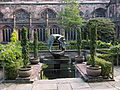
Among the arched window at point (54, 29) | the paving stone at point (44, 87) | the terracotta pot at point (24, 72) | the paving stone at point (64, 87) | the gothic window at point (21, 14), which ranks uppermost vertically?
the gothic window at point (21, 14)

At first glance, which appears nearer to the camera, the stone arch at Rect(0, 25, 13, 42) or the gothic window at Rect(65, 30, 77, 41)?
the stone arch at Rect(0, 25, 13, 42)

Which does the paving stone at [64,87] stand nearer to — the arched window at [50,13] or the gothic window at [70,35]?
the gothic window at [70,35]

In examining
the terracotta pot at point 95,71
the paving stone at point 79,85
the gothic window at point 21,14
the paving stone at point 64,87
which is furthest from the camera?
the gothic window at point 21,14

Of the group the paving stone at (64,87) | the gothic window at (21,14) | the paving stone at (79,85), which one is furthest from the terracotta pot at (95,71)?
the gothic window at (21,14)

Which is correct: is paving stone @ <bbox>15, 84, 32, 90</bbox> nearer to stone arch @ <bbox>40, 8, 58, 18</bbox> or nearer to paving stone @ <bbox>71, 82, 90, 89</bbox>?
paving stone @ <bbox>71, 82, 90, 89</bbox>

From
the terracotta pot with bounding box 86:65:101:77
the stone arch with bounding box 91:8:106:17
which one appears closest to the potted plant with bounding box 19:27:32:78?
the terracotta pot with bounding box 86:65:101:77

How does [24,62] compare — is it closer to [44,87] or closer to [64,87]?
[44,87]

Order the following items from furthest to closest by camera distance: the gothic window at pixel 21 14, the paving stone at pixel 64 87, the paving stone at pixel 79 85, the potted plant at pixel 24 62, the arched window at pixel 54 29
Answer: the gothic window at pixel 21 14 < the arched window at pixel 54 29 < the potted plant at pixel 24 62 < the paving stone at pixel 79 85 < the paving stone at pixel 64 87

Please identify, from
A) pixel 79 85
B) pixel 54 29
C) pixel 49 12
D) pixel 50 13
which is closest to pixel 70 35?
pixel 54 29

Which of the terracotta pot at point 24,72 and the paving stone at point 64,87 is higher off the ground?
the terracotta pot at point 24,72

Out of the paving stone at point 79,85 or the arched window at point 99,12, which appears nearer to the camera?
the paving stone at point 79,85

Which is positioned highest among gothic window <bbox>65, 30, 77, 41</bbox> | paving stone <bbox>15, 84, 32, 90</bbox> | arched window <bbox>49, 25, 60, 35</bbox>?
arched window <bbox>49, 25, 60, 35</bbox>

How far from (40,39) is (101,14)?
16.2 metres

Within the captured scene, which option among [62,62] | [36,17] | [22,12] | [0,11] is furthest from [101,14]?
[62,62]
